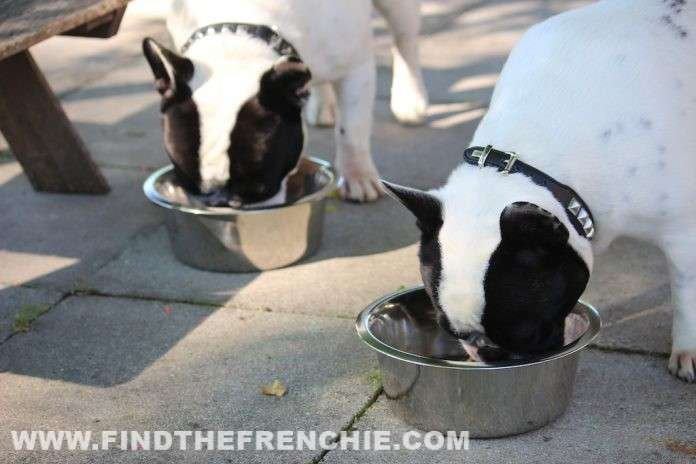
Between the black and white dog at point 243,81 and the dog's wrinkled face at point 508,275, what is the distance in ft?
3.91

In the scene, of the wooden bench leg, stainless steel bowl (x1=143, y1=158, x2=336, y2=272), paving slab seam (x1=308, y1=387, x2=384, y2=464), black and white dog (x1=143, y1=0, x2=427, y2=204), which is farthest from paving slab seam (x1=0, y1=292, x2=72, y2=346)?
paving slab seam (x1=308, y1=387, x2=384, y2=464)

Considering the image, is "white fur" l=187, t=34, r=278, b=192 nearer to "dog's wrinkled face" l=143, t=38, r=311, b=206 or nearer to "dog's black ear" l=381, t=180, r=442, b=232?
"dog's wrinkled face" l=143, t=38, r=311, b=206

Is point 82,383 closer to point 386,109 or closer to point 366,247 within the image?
point 366,247

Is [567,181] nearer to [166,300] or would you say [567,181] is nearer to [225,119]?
[225,119]

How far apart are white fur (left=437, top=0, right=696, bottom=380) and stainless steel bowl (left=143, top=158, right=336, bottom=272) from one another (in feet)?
4.09

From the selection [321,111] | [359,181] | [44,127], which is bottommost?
[321,111]

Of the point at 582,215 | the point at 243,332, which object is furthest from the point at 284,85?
the point at 582,215

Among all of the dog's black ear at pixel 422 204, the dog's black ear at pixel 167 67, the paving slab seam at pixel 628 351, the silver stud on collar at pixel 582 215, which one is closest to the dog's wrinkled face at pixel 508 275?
the dog's black ear at pixel 422 204

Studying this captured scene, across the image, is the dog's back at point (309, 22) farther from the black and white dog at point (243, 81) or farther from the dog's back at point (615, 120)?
the dog's back at point (615, 120)

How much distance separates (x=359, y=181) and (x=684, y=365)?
2.03 meters

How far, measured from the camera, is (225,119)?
4.00 meters

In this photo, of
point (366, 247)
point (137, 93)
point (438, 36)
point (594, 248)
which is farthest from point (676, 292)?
point (438, 36)

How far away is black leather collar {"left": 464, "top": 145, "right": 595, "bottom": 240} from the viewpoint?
302cm

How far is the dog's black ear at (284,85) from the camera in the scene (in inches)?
158
